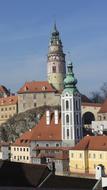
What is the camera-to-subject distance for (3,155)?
76.4m

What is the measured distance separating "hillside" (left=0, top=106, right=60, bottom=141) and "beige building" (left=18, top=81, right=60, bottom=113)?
2.22 m

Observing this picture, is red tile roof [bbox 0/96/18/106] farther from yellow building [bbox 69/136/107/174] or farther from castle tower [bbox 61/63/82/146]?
yellow building [bbox 69/136/107/174]

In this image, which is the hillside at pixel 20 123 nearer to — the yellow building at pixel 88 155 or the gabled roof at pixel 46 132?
the gabled roof at pixel 46 132

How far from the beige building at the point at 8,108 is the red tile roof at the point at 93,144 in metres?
37.4

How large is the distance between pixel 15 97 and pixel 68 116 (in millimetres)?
34976

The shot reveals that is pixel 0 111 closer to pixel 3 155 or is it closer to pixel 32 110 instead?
pixel 32 110

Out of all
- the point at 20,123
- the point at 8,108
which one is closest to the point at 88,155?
the point at 20,123

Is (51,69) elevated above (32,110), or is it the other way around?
(51,69)

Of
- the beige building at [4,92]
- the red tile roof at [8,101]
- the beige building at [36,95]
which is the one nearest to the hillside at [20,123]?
the beige building at [36,95]

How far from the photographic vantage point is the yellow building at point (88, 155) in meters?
58.1

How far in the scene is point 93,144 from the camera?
59188 mm

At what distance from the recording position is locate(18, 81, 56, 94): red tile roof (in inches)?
3712

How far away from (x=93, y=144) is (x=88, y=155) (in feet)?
4.48

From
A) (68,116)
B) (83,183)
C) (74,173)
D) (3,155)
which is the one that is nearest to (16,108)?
(3,155)
